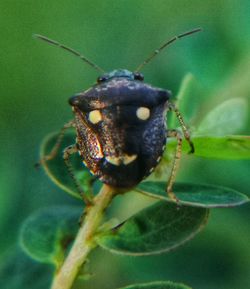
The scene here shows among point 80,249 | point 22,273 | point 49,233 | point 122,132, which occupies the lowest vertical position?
point 22,273

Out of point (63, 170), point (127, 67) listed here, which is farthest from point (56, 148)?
point (127, 67)

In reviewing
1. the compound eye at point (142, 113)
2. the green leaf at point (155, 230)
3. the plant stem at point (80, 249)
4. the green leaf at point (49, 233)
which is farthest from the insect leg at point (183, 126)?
the green leaf at point (49, 233)

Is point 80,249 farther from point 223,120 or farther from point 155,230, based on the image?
point 223,120

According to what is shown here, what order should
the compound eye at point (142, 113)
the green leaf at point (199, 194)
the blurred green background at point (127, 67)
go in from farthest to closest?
1. the blurred green background at point (127, 67)
2. the compound eye at point (142, 113)
3. the green leaf at point (199, 194)

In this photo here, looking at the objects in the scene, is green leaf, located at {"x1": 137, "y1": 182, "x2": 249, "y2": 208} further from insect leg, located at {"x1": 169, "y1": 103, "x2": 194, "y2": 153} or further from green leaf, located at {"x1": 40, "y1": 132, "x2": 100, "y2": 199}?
green leaf, located at {"x1": 40, "y1": 132, "x2": 100, "y2": 199}

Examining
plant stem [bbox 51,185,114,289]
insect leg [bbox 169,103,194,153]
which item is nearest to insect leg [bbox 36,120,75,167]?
plant stem [bbox 51,185,114,289]

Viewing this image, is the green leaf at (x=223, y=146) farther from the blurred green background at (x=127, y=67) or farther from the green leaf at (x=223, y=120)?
the blurred green background at (x=127, y=67)

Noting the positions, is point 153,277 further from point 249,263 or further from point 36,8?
point 36,8
